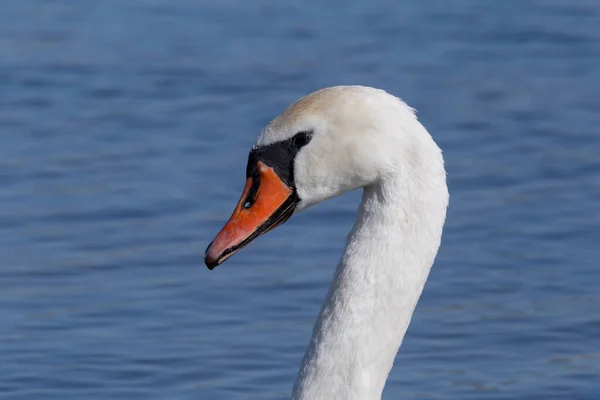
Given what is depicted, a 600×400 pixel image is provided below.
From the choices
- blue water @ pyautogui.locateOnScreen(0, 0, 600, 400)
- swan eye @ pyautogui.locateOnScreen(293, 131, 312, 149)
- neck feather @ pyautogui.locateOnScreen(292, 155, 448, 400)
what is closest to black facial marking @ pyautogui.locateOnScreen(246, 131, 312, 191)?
swan eye @ pyautogui.locateOnScreen(293, 131, 312, 149)

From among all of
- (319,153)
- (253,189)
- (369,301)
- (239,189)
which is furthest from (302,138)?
(239,189)

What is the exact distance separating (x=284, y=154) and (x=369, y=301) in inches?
25.7

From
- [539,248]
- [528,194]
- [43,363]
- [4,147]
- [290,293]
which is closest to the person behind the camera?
[43,363]

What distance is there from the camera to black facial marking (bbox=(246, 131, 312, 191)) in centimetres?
602

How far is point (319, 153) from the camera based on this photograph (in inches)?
237

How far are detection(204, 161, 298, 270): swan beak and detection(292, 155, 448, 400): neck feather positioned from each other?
297 mm

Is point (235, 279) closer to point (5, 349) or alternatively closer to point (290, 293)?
point (290, 293)

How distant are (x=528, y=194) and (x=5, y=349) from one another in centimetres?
427

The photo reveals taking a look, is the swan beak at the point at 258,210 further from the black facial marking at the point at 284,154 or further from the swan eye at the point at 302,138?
the swan eye at the point at 302,138

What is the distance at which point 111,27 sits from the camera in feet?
52.0

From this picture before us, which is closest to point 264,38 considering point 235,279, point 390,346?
point 235,279

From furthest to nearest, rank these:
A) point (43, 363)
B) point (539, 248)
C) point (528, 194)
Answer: point (528, 194)
point (539, 248)
point (43, 363)

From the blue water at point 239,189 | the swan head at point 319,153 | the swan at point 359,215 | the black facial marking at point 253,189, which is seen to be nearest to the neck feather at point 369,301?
the swan at point 359,215

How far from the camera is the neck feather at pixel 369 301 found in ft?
19.6
